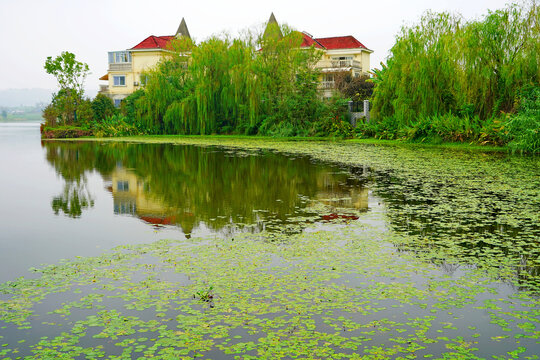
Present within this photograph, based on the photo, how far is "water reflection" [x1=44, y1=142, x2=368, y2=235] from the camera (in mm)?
9875

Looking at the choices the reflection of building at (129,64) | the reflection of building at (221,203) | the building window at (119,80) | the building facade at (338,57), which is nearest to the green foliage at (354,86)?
the building facade at (338,57)

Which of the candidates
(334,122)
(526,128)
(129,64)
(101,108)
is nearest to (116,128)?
(101,108)

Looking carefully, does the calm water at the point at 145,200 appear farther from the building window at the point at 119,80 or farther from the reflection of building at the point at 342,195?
the building window at the point at 119,80

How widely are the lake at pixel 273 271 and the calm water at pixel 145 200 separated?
58 millimetres

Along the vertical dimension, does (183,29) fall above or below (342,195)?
above

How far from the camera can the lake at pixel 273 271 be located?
4.57 m

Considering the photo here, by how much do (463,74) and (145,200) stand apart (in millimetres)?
20390

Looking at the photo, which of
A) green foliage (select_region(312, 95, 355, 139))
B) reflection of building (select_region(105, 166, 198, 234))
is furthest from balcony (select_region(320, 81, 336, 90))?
reflection of building (select_region(105, 166, 198, 234))

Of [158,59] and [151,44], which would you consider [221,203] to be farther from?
[151,44]

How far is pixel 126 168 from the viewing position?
18.6 m

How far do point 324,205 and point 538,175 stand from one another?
741 centimetres

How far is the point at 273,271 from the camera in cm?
639

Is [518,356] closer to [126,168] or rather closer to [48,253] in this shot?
[48,253]

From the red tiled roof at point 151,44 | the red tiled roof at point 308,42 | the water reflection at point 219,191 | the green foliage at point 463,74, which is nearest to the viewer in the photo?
the water reflection at point 219,191
